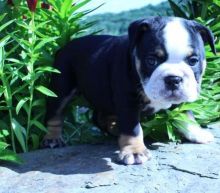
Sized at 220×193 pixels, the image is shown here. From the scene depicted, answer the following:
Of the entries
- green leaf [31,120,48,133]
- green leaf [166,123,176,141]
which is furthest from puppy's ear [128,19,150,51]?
green leaf [31,120,48,133]

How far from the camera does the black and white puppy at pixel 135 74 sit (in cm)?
363

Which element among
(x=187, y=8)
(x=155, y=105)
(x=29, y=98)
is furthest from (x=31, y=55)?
(x=187, y=8)

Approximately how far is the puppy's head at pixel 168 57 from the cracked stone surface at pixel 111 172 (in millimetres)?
413

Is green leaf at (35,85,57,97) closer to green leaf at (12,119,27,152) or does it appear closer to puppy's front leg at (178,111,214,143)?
A: green leaf at (12,119,27,152)

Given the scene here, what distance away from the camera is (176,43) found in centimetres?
362

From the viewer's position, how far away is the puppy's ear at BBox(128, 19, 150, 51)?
12.5 ft

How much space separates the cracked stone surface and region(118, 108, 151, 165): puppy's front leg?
0.05 metres

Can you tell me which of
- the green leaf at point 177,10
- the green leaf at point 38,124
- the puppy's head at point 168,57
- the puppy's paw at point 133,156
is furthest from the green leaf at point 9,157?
the green leaf at point 177,10

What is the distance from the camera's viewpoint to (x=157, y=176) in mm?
3605

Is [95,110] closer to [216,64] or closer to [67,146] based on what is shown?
[67,146]

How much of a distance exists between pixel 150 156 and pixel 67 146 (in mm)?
722

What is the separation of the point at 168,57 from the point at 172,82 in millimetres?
153

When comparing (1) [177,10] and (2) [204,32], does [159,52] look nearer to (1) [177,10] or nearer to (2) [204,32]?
(2) [204,32]

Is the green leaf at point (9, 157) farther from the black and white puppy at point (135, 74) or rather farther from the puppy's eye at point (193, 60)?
the puppy's eye at point (193, 60)
